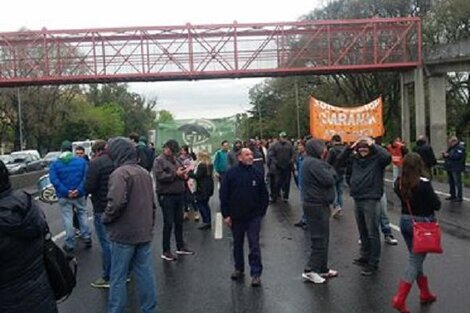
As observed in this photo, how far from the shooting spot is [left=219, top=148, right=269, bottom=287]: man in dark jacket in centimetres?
805

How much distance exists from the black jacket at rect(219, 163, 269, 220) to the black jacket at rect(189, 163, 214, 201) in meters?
5.07

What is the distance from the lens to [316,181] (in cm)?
825

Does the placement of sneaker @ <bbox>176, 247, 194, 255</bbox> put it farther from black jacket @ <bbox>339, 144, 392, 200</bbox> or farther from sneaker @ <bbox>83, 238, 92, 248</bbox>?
black jacket @ <bbox>339, 144, 392, 200</bbox>

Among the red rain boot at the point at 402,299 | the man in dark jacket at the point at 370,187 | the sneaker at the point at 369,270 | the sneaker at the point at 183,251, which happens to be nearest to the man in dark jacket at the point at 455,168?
the man in dark jacket at the point at 370,187

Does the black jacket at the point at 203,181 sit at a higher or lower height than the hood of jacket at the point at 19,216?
lower

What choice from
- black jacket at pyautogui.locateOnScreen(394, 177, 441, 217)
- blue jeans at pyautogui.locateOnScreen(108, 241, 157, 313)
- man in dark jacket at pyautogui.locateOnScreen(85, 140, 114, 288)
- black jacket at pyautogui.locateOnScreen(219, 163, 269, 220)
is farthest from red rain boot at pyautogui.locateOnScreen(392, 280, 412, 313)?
man in dark jacket at pyautogui.locateOnScreen(85, 140, 114, 288)

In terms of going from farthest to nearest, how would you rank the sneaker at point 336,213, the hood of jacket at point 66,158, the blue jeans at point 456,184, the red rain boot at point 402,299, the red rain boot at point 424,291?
1. the blue jeans at point 456,184
2. the sneaker at point 336,213
3. the hood of jacket at point 66,158
4. the red rain boot at point 424,291
5. the red rain boot at point 402,299

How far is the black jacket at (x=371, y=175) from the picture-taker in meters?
8.66

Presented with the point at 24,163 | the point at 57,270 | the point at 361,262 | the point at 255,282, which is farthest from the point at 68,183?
the point at 24,163

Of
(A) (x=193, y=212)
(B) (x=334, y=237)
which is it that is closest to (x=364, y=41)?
(A) (x=193, y=212)

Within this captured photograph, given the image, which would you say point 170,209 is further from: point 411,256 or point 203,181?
point 411,256

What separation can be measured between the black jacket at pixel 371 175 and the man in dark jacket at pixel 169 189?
262 cm

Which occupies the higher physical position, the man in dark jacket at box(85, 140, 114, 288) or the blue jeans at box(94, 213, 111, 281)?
the man in dark jacket at box(85, 140, 114, 288)

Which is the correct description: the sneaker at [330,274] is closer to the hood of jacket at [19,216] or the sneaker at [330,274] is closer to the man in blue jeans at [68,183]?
the man in blue jeans at [68,183]
